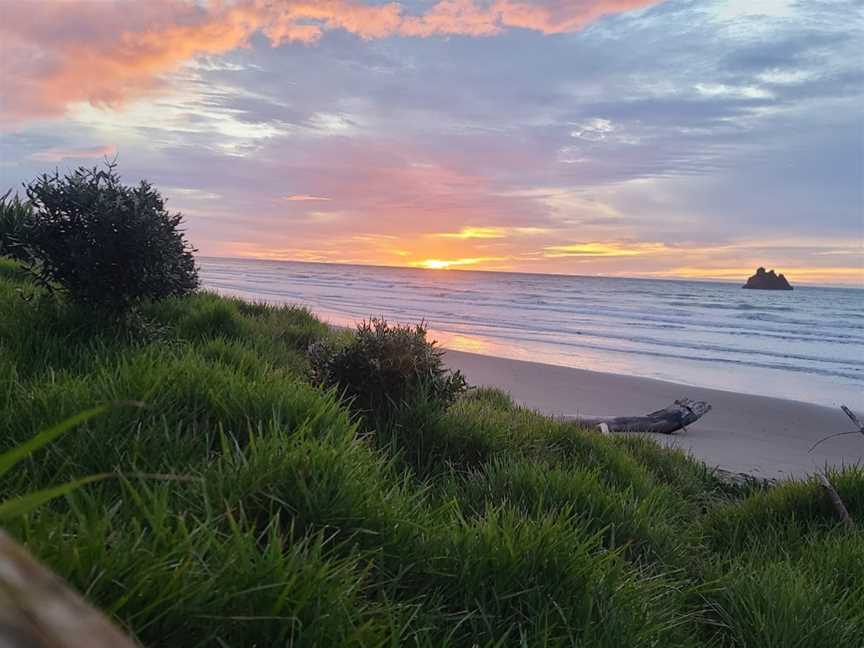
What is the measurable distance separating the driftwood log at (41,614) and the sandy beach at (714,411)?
319 inches

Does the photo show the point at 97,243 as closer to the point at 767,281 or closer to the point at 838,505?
the point at 838,505

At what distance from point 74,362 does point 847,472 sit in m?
6.01

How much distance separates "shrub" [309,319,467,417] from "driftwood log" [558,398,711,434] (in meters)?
4.03

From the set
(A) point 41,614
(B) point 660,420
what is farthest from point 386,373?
(B) point 660,420

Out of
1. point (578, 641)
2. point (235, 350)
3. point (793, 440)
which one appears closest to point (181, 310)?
point (235, 350)

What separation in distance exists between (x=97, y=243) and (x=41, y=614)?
20.1ft

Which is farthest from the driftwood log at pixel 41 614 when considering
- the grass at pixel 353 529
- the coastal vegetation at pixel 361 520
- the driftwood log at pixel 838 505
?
the driftwood log at pixel 838 505

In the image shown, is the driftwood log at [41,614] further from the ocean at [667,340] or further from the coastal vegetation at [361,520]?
the ocean at [667,340]

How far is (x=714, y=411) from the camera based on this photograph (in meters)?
12.6

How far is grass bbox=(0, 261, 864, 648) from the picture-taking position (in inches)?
83.8

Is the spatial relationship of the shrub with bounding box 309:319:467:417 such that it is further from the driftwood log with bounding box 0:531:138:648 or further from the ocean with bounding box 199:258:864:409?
the driftwood log with bounding box 0:531:138:648

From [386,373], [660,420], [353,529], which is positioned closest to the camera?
[353,529]

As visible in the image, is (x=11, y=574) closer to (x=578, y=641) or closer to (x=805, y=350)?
(x=578, y=641)

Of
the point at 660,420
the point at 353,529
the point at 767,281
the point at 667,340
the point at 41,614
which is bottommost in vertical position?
the point at 660,420
